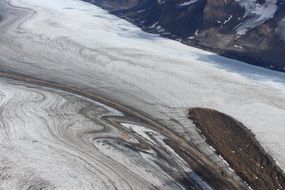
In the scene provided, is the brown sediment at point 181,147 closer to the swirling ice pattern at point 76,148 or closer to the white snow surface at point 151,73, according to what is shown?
the swirling ice pattern at point 76,148

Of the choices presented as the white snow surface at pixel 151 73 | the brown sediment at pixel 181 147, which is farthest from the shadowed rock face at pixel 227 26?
the brown sediment at pixel 181 147

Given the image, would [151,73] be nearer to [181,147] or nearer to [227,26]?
[181,147]

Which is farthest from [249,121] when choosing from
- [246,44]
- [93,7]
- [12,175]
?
[93,7]

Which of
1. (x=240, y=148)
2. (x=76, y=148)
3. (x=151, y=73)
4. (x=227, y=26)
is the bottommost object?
(x=76, y=148)

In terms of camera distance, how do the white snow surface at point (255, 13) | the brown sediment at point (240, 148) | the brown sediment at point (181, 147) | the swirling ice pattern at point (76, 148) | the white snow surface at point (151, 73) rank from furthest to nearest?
the white snow surface at point (255, 13) → the white snow surface at point (151, 73) → the brown sediment at point (240, 148) → the brown sediment at point (181, 147) → the swirling ice pattern at point (76, 148)

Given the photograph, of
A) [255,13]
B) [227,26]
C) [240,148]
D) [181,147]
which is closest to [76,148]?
[181,147]

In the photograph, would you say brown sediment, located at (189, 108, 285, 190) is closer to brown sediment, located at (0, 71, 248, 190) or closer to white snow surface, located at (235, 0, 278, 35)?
brown sediment, located at (0, 71, 248, 190)
